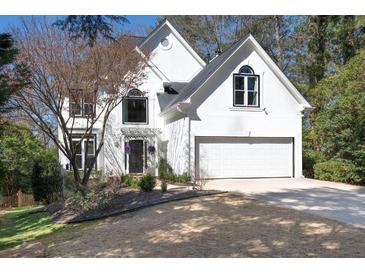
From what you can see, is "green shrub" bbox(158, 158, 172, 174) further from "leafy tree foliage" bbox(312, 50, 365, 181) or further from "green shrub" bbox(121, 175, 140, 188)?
"leafy tree foliage" bbox(312, 50, 365, 181)

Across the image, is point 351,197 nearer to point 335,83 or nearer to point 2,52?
point 335,83

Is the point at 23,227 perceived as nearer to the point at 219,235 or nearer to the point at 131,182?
the point at 131,182

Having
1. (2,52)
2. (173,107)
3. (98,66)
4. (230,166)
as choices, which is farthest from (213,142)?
(2,52)

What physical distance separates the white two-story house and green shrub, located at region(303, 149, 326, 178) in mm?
1591

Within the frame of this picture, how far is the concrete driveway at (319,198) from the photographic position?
9.29m

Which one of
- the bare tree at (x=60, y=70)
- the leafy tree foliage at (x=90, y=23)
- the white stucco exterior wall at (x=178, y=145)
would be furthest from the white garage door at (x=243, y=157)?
the leafy tree foliage at (x=90, y=23)

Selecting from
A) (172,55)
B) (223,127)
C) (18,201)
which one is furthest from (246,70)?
(18,201)

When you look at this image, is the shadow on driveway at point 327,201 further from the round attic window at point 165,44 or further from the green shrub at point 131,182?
the round attic window at point 165,44

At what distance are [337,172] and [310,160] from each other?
3.70 metres

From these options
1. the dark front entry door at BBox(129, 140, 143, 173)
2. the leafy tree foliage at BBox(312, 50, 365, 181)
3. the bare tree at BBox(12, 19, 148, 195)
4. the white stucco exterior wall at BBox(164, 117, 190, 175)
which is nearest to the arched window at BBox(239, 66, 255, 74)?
the white stucco exterior wall at BBox(164, 117, 190, 175)

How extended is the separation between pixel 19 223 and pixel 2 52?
6495 millimetres

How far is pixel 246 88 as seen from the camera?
18797 millimetres

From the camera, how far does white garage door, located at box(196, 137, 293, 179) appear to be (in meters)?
18.1

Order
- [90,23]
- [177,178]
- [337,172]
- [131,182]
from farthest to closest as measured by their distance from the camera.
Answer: [177,178], [337,172], [131,182], [90,23]
